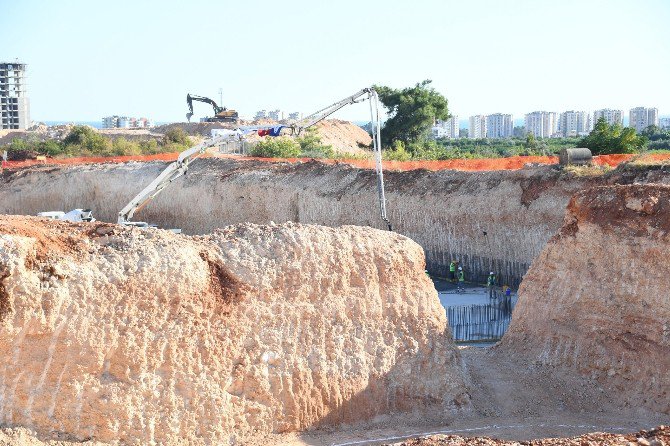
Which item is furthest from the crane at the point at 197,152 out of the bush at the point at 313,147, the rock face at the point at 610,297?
the bush at the point at 313,147

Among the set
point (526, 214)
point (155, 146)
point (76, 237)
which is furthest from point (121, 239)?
point (155, 146)

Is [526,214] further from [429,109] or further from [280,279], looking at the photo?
[429,109]

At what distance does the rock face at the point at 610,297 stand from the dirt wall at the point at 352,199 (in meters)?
10.4

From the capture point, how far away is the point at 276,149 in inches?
2042

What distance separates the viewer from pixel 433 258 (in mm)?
32188

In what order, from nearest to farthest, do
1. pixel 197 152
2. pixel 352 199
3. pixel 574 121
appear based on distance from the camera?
pixel 197 152
pixel 352 199
pixel 574 121

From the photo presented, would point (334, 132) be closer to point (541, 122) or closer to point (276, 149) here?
point (276, 149)

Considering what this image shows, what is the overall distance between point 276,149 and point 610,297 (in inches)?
1447

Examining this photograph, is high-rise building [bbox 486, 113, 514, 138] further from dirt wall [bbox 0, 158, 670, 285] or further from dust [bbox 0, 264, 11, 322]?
dust [bbox 0, 264, 11, 322]

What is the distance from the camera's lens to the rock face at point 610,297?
15945mm

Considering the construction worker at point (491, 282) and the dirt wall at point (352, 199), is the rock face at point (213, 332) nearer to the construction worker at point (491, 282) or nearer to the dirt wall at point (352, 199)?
the construction worker at point (491, 282)

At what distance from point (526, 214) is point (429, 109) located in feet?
121

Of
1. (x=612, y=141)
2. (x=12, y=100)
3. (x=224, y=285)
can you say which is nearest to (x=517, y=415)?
(x=224, y=285)

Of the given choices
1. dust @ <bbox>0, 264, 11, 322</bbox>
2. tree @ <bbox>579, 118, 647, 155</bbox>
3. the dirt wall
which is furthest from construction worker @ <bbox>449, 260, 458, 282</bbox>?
dust @ <bbox>0, 264, 11, 322</bbox>
